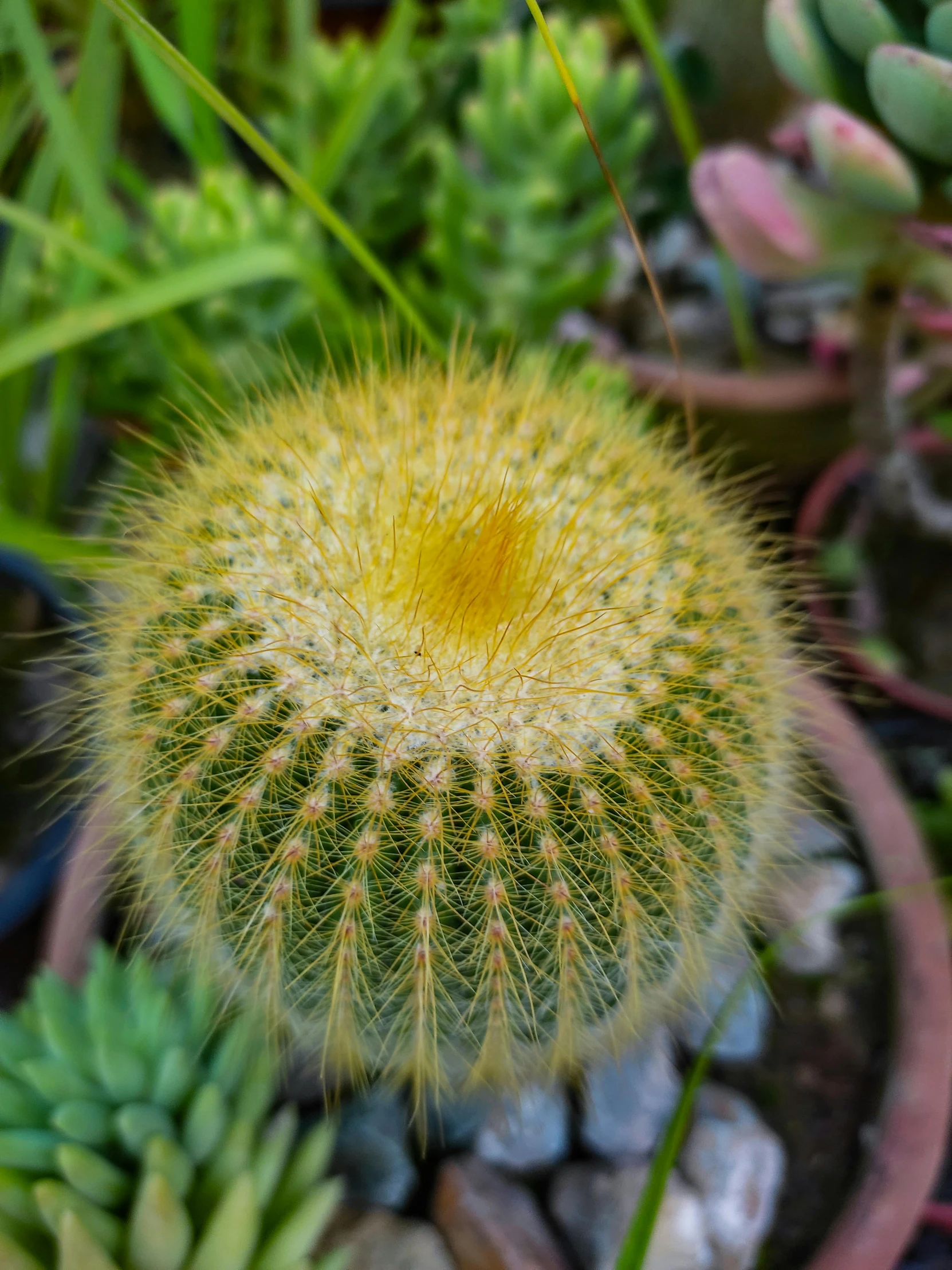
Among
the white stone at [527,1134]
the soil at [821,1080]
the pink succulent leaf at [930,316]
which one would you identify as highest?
the pink succulent leaf at [930,316]

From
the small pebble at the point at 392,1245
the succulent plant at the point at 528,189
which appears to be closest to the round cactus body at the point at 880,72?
the succulent plant at the point at 528,189

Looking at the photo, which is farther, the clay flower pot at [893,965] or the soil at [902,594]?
the soil at [902,594]

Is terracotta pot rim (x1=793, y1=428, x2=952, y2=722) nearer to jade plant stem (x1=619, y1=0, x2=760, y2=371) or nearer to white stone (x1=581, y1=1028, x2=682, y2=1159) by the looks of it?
jade plant stem (x1=619, y1=0, x2=760, y2=371)

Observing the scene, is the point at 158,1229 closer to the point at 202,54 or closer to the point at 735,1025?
the point at 735,1025

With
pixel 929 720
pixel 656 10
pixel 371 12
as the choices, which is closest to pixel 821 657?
pixel 929 720

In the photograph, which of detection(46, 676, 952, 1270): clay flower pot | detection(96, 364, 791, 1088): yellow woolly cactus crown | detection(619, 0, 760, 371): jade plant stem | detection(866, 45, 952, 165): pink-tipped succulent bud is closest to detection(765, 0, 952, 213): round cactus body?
detection(866, 45, 952, 165): pink-tipped succulent bud

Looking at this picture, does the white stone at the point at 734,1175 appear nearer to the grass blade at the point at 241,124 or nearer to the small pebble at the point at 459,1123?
the small pebble at the point at 459,1123

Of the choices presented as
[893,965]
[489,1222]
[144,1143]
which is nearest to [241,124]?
[144,1143]
